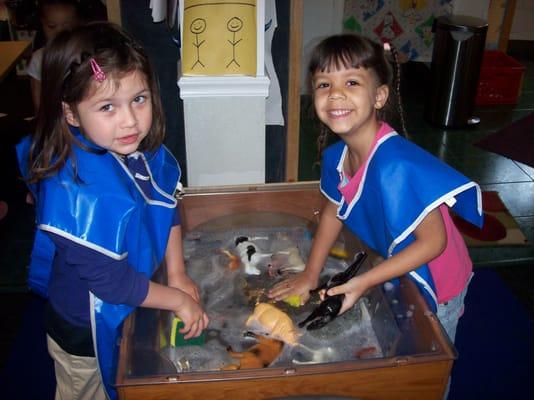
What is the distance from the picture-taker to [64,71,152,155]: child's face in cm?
86

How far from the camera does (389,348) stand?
1.00 m

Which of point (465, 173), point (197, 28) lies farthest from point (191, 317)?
point (465, 173)

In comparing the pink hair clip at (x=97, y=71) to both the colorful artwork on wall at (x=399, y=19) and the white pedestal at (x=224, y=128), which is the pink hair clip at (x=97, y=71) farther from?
the colorful artwork on wall at (x=399, y=19)

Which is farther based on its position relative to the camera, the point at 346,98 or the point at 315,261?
the point at 315,261

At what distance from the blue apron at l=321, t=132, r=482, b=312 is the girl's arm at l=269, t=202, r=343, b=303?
0.12m

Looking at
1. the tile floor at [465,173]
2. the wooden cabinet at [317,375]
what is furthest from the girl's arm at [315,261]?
the tile floor at [465,173]

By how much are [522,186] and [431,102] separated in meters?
0.80

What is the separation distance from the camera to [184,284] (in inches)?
44.4

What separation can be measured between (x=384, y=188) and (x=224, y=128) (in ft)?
2.13

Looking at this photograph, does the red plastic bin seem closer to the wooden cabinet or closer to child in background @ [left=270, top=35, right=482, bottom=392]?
child in background @ [left=270, top=35, right=482, bottom=392]

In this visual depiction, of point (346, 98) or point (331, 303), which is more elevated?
point (346, 98)

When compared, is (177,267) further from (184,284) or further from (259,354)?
(259,354)

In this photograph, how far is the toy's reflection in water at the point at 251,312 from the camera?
1.02 metres

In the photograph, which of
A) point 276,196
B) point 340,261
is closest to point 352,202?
point 340,261
